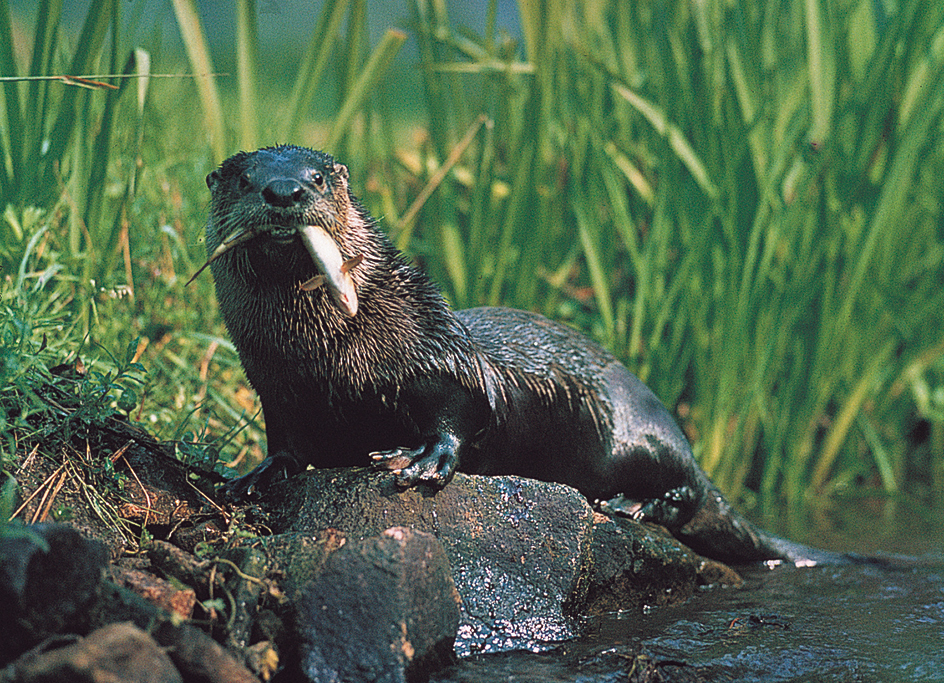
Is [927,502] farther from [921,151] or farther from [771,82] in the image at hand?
[771,82]

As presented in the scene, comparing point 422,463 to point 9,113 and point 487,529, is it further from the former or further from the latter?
point 9,113

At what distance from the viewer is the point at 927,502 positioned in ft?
13.7

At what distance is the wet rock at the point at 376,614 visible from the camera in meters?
1.76

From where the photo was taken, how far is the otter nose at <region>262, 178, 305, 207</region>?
202 cm

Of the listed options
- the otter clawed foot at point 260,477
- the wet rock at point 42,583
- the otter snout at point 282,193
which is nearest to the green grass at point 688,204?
the otter clawed foot at point 260,477

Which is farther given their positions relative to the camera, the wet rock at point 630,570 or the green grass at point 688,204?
the green grass at point 688,204

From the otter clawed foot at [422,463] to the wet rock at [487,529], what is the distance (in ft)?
0.11

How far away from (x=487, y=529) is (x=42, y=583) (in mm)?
1033

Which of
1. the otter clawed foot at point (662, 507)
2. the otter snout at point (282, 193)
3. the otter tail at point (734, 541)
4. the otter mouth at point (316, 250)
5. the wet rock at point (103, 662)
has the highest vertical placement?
the otter snout at point (282, 193)

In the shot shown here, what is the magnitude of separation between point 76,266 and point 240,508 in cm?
118

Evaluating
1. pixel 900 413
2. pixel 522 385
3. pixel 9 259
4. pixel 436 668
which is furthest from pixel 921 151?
pixel 9 259

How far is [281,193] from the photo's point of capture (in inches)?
79.3

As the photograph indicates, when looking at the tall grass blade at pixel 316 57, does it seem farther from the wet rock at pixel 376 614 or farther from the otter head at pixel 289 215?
the wet rock at pixel 376 614

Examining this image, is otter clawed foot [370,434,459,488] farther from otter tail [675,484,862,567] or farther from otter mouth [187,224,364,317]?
otter tail [675,484,862,567]
